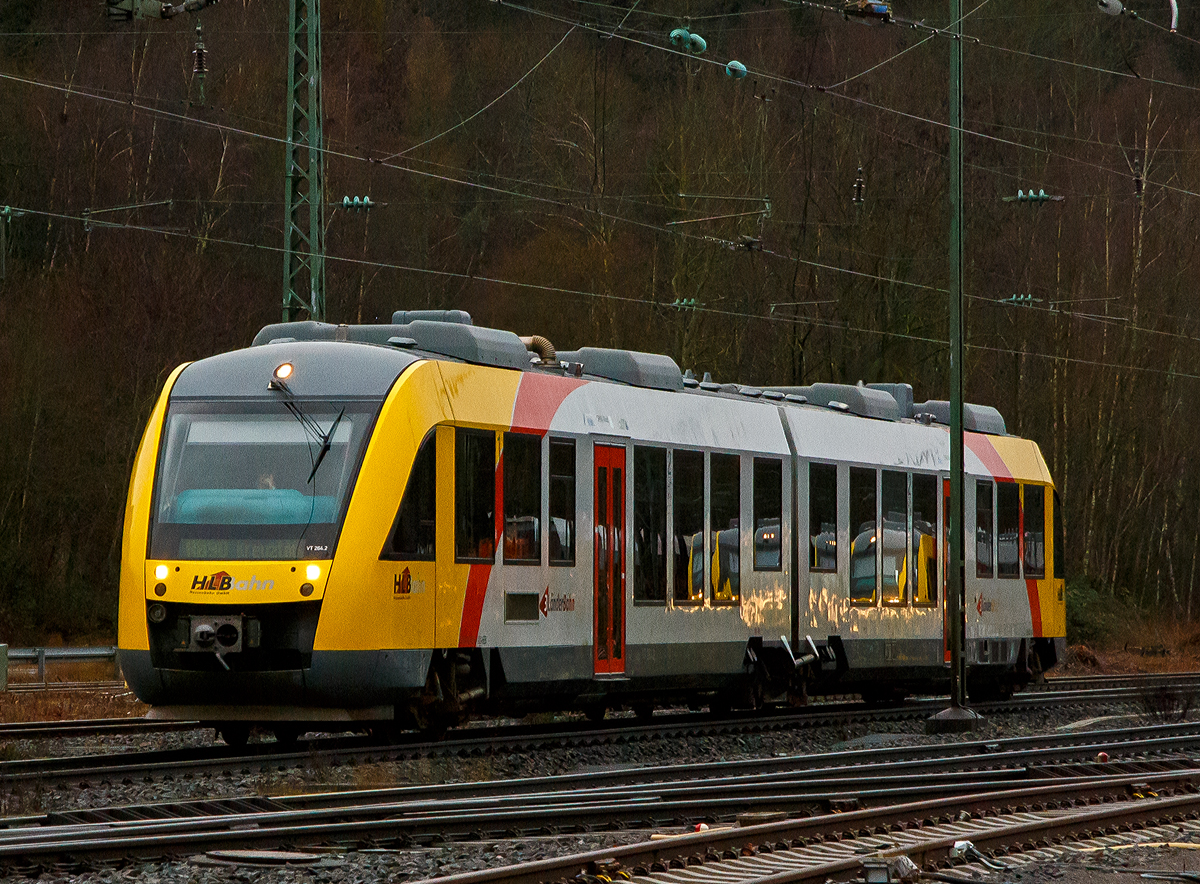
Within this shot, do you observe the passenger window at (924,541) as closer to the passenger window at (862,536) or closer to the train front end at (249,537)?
the passenger window at (862,536)

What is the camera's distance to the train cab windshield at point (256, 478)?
15.6m

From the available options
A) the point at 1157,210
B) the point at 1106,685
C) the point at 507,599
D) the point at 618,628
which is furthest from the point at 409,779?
the point at 1157,210

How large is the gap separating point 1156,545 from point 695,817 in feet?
123

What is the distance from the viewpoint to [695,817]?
11.9 metres

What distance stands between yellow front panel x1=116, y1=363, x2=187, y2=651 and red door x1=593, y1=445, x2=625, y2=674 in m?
4.28

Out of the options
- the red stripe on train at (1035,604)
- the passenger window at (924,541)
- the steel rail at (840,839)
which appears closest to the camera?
the steel rail at (840,839)

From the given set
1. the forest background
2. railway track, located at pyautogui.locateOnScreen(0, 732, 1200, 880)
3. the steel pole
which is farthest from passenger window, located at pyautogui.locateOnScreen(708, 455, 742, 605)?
the forest background

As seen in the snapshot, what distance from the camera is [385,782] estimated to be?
47.3 feet

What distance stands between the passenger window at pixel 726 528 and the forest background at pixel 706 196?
68.1 ft

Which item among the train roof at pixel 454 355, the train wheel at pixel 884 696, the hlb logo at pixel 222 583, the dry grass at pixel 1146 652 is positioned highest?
the train roof at pixel 454 355

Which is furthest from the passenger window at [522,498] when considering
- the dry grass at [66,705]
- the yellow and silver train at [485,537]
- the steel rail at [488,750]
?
the dry grass at [66,705]

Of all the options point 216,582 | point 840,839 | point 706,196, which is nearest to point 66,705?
point 216,582

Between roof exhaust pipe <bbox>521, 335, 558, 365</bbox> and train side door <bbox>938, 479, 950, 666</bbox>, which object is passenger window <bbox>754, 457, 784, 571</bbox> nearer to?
roof exhaust pipe <bbox>521, 335, 558, 365</bbox>

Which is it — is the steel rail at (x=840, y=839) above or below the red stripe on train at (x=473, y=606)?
below
